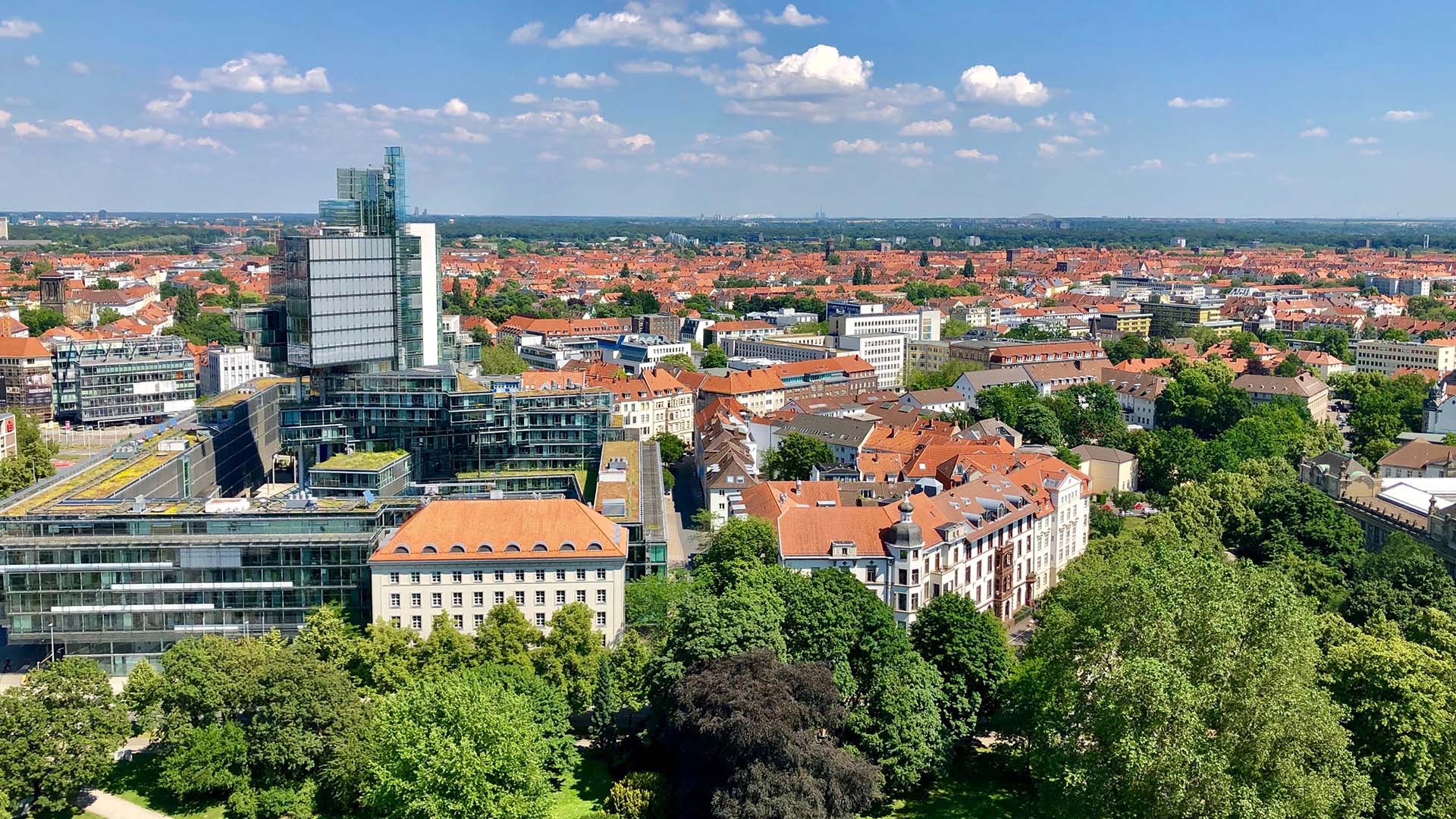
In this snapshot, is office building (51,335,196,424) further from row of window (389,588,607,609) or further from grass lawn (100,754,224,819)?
grass lawn (100,754,224,819)

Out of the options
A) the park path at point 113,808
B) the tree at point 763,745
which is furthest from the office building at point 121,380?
the tree at point 763,745

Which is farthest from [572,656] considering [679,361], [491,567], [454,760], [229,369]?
[229,369]

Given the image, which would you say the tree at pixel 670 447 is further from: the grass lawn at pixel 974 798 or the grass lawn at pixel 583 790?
the grass lawn at pixel 974 798

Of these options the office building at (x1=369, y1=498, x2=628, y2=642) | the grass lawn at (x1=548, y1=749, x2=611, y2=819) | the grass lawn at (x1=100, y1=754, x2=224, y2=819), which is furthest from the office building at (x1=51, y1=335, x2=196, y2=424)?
the grass lawn at (x1=548, y1=749, x2=611, y2=819)

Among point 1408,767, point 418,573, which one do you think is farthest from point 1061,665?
point 418,573

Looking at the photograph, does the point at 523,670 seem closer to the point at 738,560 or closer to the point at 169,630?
the point at 738,560

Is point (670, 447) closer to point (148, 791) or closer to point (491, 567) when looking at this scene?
point (491, 567)
